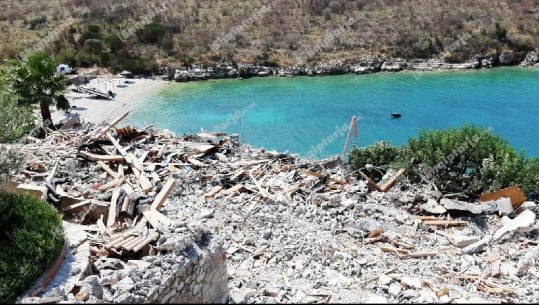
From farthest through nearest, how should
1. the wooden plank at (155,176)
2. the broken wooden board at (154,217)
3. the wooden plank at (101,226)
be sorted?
the wooden plank at (155,176) → the wooden plank at (101,226) → the broken wooden board at (154,217)

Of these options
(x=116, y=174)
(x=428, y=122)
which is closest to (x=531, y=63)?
(x=428, y=122)

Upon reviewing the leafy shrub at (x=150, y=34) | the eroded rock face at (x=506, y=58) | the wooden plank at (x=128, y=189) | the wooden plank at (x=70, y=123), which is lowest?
the eroded rock face at (x=506, y=58)

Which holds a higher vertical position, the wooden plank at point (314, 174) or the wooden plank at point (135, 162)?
the wooden plank at point (135, 162)

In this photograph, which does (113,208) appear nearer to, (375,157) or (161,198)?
(161,198)

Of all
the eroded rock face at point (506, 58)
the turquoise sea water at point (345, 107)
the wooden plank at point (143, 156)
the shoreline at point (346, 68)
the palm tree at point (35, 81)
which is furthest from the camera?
the eroded rock face at point (506, 58)

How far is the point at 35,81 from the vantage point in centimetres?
2500

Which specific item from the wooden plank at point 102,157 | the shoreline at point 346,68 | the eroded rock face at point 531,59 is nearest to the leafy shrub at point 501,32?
the shoreline at point 346,68

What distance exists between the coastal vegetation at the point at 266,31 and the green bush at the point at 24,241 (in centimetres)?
4231

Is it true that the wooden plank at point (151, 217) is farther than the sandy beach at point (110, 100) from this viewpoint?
No

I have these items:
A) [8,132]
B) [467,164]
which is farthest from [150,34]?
[8,132]

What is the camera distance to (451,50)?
180 ft

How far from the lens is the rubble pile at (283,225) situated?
1013cm

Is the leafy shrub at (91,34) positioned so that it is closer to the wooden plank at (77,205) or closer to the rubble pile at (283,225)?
the rubble pile at (283,225)

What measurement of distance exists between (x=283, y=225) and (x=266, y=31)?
1879 inches
